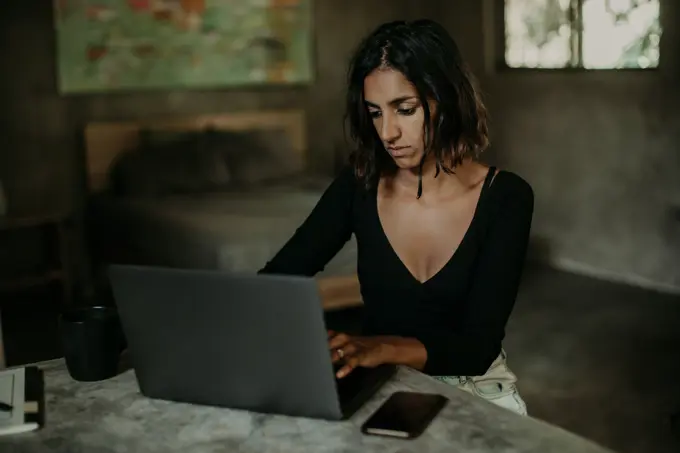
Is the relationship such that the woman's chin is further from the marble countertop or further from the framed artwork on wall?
the framed artwork on wall

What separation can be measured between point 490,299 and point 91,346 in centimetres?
64

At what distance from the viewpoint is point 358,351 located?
1.25 m

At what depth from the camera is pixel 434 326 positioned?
1562 millimetres

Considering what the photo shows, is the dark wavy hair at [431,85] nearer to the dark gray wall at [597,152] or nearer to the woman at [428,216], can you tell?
the woman at [428,216]

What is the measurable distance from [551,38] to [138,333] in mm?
4510

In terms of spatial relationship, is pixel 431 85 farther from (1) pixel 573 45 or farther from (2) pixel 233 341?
(1) pixel 573 45

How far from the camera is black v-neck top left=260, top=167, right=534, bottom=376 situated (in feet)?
4.71

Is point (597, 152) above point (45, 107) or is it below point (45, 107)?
below

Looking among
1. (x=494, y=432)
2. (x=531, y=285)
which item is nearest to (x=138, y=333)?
(x=494, y=432)

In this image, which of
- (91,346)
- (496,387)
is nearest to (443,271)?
(496,387)

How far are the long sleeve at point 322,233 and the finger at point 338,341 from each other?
1.40 ft

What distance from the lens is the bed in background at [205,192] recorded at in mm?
3805

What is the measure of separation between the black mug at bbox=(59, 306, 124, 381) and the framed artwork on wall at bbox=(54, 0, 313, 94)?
3.83 metres

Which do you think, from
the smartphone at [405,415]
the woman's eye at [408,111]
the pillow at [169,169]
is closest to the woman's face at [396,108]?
the woman's eye at [408,111]
